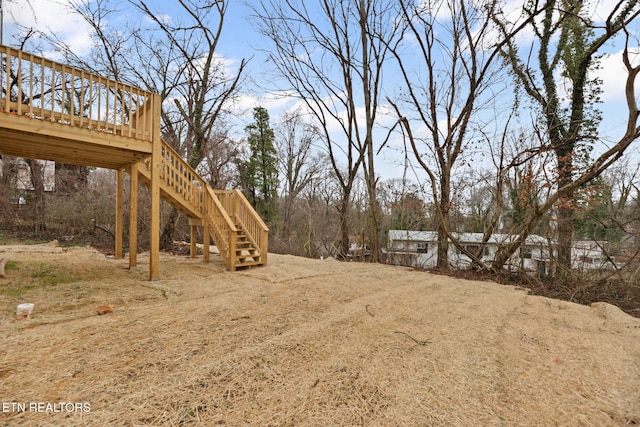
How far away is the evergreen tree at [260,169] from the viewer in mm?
18547

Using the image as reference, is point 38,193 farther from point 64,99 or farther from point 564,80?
point 564,80

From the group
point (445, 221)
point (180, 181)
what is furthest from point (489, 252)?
point (180, 181)

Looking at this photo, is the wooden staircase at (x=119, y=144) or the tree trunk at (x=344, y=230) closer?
the wooden staircase at (x=119, y=144)

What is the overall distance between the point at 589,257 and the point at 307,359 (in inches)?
256

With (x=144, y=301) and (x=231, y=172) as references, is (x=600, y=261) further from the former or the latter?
(x=231, y=172)

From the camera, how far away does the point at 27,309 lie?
2791 millimetres

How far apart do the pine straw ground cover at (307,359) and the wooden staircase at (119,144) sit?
6.51 feet

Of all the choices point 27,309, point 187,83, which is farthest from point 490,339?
point 187,83

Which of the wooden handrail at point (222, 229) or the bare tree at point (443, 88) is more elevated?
the bare tree at point (443, 88)

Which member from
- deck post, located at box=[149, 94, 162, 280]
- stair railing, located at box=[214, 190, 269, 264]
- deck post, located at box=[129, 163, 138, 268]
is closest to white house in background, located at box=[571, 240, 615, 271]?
stair railing, located at box=[214, 190, 269, 264]

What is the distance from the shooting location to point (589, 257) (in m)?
5.66

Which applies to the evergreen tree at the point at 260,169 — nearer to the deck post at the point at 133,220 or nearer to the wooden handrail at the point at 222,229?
the wooden handrail at the point at 222,229

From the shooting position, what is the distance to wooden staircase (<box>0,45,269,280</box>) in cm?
346

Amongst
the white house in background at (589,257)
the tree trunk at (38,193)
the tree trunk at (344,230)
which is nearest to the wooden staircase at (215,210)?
the tree trunk at (344,230)
